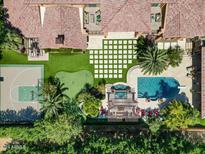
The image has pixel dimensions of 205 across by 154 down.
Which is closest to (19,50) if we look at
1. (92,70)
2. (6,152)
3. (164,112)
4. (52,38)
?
(52,38)

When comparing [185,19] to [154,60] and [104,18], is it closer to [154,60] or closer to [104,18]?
[154,60]

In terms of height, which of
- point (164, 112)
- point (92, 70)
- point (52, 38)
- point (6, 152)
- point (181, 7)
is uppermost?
point (181, 7)

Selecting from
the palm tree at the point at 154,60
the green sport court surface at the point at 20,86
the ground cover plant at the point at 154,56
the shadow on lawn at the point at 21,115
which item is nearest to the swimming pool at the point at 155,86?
the ground cover plant at the point at 154,56

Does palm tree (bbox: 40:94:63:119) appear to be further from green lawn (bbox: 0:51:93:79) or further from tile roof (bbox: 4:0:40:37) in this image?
tile roof (bbox: 4:0:40:37)

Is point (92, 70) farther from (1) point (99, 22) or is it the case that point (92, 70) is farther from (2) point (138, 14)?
(2) point (138, 14)

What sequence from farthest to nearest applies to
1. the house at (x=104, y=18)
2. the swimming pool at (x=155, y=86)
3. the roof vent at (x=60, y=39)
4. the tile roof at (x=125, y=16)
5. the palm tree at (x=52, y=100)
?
the swimming pool at (x=155, y=86) < the palm tree at (x=52, y=100) < the roof vent at (x=60, y=39) < the house at (x=104, y=18) < the tile roof at (x=125, y=16)

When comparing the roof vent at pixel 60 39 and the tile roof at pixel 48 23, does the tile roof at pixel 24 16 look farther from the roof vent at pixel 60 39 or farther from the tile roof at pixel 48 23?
the roof vent at pixel 60 39
